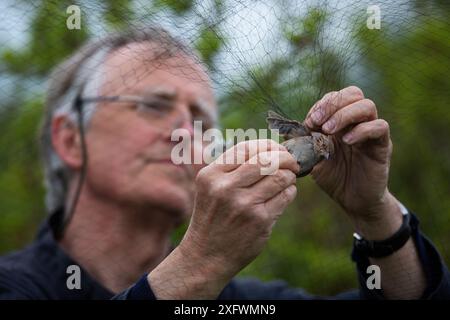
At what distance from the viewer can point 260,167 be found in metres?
1.18

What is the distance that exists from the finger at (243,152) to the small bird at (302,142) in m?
0.06

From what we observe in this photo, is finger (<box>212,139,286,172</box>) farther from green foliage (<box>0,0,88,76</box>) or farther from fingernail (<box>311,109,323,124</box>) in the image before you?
green foliage (<box>0,0,88,76</box>)

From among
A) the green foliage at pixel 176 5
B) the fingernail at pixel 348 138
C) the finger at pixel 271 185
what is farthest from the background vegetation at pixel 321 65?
the finger at pixel 271 185

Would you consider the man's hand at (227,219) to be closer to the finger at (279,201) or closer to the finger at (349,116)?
the finger at (279,201)

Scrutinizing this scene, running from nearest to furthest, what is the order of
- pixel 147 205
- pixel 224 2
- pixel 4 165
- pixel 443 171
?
pixel 224 2
pixel 147 205
pixel 443 171
pixel 4 165

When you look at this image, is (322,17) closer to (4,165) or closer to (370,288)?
(370,288)

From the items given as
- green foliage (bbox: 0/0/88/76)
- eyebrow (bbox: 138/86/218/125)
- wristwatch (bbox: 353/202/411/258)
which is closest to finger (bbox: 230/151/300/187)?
wristwatch (bbox: 353/202/411/258)

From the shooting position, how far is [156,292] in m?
1.28

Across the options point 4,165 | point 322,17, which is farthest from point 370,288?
point 4,165

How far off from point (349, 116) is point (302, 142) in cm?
11

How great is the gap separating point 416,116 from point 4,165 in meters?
1.94

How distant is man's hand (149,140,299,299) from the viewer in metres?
1.19

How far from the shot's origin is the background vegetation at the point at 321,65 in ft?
4.16

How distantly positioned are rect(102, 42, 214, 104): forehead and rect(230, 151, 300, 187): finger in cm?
25
